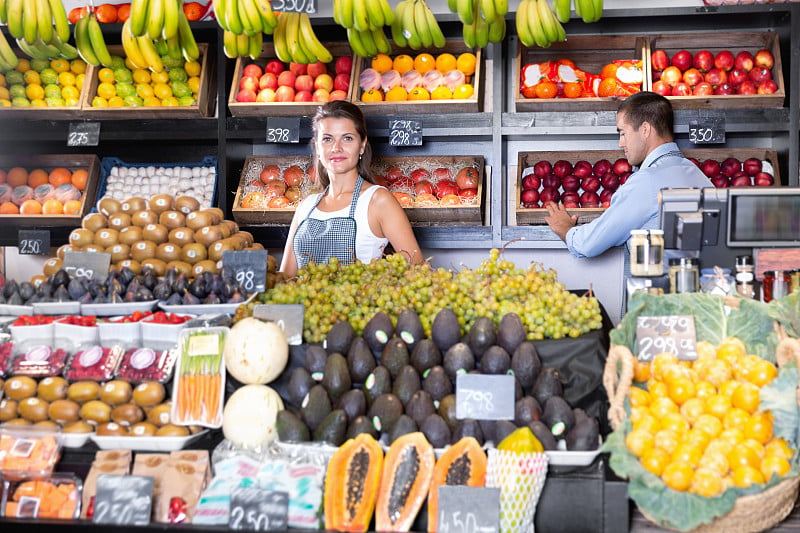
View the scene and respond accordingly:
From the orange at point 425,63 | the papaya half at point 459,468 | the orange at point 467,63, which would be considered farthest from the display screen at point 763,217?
the orange at point 425,63

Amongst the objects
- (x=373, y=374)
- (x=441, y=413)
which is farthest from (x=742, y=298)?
(x=373, y=374)

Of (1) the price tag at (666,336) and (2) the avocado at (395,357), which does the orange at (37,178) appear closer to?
(2) the avocado at (395,357)

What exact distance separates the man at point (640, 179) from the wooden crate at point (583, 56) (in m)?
0.52

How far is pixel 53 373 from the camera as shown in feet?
7.41

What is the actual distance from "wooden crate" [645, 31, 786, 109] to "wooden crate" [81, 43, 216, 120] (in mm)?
2447

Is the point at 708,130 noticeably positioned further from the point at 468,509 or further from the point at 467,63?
the point at 468,509

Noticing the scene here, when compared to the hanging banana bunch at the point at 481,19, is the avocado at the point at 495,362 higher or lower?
lower

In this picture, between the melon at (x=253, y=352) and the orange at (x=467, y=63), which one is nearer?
the melon at (x=253, y=352)

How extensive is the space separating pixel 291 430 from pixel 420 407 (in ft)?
1.11

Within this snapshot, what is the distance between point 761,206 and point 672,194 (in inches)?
11.0

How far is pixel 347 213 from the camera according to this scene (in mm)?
3555

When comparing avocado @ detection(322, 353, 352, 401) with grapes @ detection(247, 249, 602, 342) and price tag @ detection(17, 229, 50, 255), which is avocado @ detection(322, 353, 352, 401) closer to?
grapes @ detection(247, 249, 602, 342)

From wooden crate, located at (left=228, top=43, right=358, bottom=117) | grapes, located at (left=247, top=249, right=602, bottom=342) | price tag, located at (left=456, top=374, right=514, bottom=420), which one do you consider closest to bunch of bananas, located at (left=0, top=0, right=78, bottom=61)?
wooden crate, located at (left=228, top=43, right=358, bottom=117)

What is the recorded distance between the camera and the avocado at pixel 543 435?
196 cm
